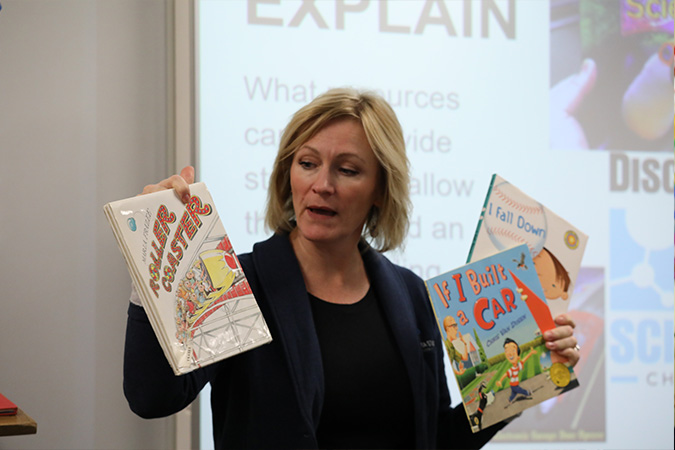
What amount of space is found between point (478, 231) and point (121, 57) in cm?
143

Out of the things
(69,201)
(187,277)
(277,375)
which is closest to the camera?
(187,277)

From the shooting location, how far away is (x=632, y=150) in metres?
2.73

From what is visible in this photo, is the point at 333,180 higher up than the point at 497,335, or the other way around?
the point at 333,180

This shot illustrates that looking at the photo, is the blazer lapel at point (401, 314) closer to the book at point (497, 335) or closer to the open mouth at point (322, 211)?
the book at point (497, 335)

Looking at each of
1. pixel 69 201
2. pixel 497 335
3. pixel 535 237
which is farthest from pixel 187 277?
pixel 69 201

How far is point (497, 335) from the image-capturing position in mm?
1513

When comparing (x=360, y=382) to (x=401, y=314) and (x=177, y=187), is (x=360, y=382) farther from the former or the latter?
(x=177, y=187)

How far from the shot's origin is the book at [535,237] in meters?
1.55

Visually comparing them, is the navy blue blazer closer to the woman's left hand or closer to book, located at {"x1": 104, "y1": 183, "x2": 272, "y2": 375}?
book, located at {"x1": 104, "y1": 183, "x2": 272, "y2": 375}

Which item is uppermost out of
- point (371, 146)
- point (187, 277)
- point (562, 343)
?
point (371, 146)

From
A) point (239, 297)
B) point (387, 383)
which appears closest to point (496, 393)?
point (387, 383)

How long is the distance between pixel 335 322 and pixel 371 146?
387mm

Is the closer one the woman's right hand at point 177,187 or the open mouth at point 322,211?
the woman's right hand at point 177,187

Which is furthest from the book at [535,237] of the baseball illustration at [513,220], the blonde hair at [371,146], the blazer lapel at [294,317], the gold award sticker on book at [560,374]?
the blazer lapel at [294,317]
